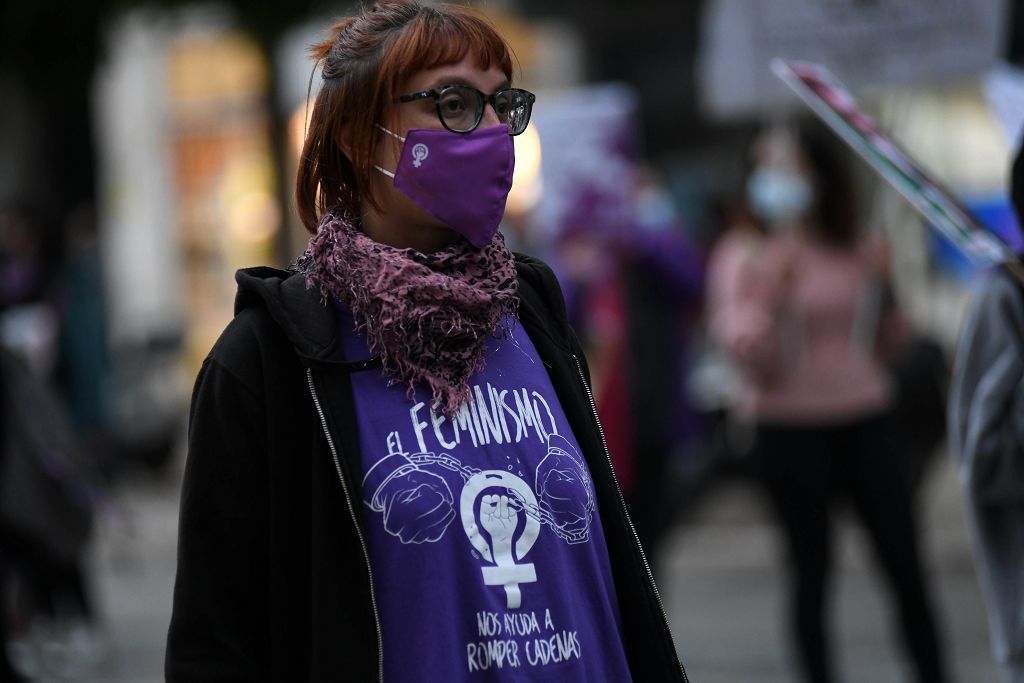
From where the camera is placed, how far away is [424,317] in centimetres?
212

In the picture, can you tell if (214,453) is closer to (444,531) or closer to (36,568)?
(444,531)

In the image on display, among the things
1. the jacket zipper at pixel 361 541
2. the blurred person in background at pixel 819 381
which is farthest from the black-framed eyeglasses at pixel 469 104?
the blurred person in background at pixel 819 381

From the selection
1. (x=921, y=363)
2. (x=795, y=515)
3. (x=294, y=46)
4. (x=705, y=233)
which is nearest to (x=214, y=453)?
(x=795, y=515)

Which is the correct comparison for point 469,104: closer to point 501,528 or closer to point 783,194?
point 501,528

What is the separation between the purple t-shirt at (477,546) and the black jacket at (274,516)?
0.04 meters

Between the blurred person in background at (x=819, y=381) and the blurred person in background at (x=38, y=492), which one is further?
the blurred person in background at (x=38, y=492)

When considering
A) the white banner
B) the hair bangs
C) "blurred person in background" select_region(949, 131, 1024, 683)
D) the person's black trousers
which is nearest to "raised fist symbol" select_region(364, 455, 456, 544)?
the hair bangs

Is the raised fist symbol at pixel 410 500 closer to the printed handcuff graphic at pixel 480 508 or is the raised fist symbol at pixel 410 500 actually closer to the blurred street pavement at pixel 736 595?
the printed handcuff graphic at pixel 480 508

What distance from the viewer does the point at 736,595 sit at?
7.90m

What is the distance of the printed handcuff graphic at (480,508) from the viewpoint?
6.86 ft

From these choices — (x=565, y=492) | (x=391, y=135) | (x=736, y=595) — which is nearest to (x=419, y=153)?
→ (x=391, y=135)

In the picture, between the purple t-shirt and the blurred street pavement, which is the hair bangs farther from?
the blurred street pavement

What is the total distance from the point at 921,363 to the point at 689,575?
1868 mm

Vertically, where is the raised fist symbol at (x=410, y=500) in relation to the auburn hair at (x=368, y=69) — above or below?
below
